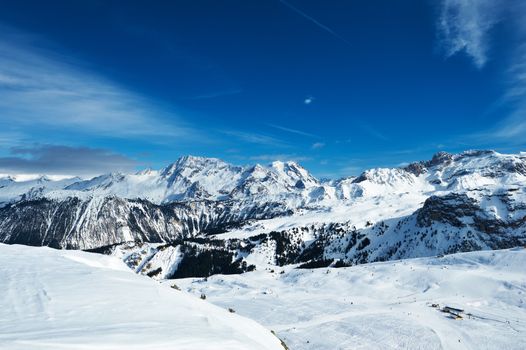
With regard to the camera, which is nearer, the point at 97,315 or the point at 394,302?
the point at 97,315

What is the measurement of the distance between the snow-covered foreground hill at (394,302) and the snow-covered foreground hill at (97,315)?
17435 mm

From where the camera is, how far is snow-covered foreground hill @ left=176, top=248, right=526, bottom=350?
100 feet

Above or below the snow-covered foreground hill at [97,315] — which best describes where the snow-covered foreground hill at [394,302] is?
below

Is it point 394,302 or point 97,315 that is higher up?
point 97,315

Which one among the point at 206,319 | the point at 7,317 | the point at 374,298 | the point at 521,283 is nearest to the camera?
the point at 7,317

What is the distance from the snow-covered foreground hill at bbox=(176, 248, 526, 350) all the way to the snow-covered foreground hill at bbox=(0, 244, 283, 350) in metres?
17.4

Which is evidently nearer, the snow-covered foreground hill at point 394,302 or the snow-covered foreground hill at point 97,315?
the snow-covered foreground hill at point 97,315

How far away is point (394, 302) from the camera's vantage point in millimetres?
43875

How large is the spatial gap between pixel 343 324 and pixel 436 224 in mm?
166046

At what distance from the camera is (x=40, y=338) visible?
9398 millimetres

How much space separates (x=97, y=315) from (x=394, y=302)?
38.6 meters

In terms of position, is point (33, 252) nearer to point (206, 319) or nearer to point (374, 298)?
point (206, 319)

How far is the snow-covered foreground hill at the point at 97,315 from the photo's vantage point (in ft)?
32.3

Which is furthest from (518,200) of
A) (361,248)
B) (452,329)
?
(452,329)
